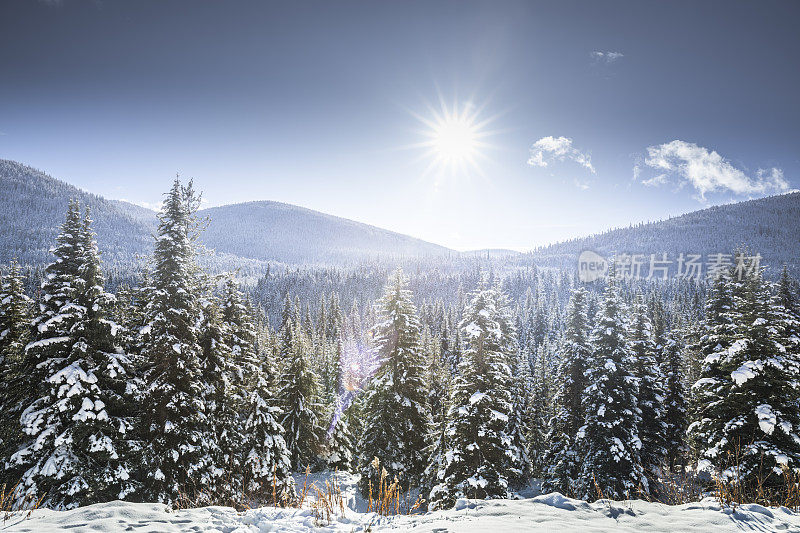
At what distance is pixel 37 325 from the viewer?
12.8m

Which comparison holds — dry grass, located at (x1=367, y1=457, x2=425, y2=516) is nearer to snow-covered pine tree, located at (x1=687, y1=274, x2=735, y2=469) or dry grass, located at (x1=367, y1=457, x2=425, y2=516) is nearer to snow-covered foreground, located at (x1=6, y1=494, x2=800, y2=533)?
snow-covered foreground, located at (x1=6, y1=494, x2=800, y2=533)

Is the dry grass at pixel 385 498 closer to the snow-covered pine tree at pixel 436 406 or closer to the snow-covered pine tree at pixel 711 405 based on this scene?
the snow-covered pine tree at pixel 436 406

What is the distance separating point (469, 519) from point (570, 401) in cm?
1887

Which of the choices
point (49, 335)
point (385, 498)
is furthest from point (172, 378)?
point (385, 498)

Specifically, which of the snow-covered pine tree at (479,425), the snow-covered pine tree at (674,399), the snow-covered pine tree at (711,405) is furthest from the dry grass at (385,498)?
the snow-covered pine tree at (674,399)

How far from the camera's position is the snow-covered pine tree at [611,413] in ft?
56.4

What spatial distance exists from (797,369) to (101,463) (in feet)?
81.9

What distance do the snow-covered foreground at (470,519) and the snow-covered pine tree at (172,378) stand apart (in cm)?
811

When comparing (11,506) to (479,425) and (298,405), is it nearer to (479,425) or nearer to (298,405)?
(479,425)

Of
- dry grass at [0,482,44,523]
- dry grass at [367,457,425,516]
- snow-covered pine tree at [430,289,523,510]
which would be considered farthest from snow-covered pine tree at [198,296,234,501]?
dry grass at [367,457,425,516]

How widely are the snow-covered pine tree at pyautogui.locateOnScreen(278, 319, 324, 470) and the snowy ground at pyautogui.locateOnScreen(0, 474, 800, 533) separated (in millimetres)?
19958

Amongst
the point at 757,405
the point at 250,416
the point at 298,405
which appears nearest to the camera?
the point at 757,405

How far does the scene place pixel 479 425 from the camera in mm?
16156

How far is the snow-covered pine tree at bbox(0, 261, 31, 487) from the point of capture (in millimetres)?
12672
